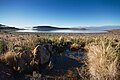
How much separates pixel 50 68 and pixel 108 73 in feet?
9.42

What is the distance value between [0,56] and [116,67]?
5.25 metres

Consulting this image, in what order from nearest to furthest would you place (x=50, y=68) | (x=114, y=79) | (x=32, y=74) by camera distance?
1. (x=114, y=79)
2. (x=32, y=74)
3. (x=50, y=68)

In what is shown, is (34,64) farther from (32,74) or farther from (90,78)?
(90,78)

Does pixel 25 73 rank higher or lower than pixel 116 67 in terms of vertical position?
lower

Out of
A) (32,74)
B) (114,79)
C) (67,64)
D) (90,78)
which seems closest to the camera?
(114,79)

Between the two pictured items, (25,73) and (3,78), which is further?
(25,73)

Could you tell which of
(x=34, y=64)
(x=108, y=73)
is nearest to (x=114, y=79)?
(x=108, y=73)

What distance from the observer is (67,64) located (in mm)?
9727

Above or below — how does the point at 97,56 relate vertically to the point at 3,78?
above

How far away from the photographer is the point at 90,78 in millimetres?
7547

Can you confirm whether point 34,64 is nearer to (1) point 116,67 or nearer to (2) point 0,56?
(2) point 0,56

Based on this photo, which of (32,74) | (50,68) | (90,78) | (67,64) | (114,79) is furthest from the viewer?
(67,64)

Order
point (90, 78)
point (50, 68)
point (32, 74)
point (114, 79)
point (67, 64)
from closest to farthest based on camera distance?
point (114, 79) → point (90, 78) → point (32, 74) → point (50, 68) → point (67, 64)

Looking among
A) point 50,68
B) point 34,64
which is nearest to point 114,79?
point 50,68
